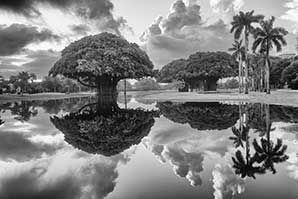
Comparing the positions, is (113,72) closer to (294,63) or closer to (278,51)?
(278,51)

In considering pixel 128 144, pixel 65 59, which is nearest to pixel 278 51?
pixel 65 59

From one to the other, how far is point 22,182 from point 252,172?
557cm

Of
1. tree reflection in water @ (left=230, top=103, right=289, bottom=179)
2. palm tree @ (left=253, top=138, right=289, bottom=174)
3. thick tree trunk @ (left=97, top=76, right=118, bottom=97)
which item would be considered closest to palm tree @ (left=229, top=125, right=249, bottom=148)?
tree reflection in water @ (left=230, top=103, right=289, bottom=179)

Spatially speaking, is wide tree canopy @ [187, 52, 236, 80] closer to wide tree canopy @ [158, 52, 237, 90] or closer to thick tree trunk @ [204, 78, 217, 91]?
wide tree canopy @ [158, 52, 237, 90]

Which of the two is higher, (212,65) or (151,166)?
(212,65)

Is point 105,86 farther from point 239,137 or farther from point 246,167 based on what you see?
point 246,167

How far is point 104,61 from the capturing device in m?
51.2

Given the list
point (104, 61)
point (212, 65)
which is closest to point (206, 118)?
point (104, 61)

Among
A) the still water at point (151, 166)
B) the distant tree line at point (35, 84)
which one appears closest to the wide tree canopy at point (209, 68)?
the distant tree line at point (35, 84)

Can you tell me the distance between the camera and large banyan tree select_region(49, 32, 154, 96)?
165ft

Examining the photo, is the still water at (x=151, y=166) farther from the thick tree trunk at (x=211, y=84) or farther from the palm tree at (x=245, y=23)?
the thick tree trunk at (x=211, y=84)

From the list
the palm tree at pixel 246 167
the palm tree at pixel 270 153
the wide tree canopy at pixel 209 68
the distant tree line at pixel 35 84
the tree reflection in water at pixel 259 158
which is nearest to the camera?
the palm tree at pixel 246 167

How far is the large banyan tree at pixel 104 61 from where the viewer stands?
50.3 metres

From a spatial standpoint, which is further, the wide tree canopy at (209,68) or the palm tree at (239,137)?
the wide tree canopy at (209,68)
